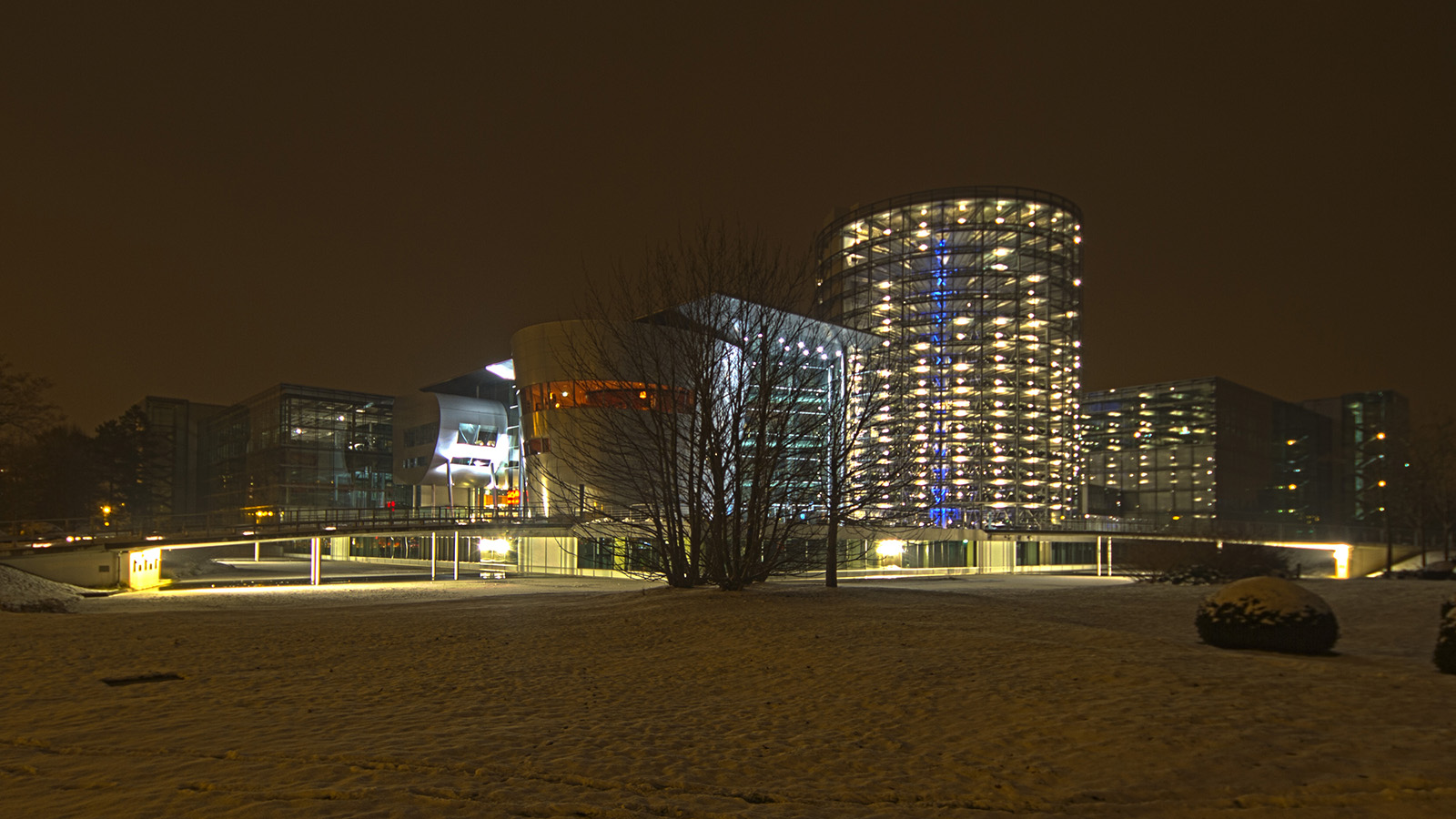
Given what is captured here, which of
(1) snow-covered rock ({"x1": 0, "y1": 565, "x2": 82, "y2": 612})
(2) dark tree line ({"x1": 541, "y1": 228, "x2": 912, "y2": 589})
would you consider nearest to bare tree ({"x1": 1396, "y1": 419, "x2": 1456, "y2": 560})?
(2) dark tree line ({"x1": 541, "y1": 228, "x2": 912, "y2": 589})

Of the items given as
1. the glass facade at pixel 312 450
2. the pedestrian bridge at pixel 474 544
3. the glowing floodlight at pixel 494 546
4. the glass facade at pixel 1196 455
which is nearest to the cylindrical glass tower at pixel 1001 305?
the pedestrian bridge at pixel 474 544

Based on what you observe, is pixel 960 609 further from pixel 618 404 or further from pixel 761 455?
pixel 618 404

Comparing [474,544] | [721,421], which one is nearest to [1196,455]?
[474,544]

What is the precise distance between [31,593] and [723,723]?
2810 centimetres

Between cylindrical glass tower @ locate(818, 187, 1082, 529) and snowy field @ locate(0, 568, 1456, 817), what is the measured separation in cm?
7272

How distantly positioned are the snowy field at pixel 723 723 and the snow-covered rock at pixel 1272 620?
433 mm

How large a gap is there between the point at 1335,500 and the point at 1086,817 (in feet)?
521

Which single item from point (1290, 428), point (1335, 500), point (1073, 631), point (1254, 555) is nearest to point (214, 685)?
point (1073, 631)

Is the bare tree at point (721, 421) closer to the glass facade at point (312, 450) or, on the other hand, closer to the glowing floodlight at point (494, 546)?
the glowing floodlight at point (494, 546)

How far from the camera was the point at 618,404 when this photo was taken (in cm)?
2455

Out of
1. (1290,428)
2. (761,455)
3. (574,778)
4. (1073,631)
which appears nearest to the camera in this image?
(574,778)

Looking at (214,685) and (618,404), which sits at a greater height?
(618,404)

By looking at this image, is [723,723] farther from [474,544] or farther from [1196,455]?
[1196,455]

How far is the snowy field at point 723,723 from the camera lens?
6.53 metres
